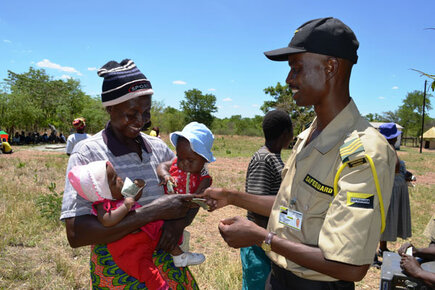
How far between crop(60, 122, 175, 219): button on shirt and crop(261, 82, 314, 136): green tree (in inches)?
1057

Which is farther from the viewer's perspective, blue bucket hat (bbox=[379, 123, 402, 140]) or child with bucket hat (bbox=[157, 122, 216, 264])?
blue bucket hat (bbox=[379, 123, 402, 140])

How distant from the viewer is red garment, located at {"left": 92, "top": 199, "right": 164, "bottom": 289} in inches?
75.4

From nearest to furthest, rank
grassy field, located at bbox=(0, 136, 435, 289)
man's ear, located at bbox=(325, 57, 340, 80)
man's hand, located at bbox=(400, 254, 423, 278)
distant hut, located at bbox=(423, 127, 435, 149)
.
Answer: man's ear, located at bbox=(325, 57, 340, 80) < man's hand, located at bbox=(400, 254, 423, 278) < grassy field, located at bbox=(0, 136, 435, 289) < distant hut, located at bbox=(423, 127, 435, 149)

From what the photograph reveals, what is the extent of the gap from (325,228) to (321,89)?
2.29 ft

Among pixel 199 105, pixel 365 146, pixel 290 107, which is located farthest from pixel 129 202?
pixel 199 105

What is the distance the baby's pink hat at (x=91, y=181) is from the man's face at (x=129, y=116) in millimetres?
347

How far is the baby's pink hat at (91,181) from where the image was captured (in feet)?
5.72

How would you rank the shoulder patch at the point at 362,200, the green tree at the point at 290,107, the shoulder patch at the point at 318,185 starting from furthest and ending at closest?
the green tree at the point at 290,107
the shoulder patch at the point at 318,185
the shoulder patch at the point at 362,200

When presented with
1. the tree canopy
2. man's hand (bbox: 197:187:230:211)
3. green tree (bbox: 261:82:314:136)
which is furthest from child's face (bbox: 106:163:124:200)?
the tree canopy

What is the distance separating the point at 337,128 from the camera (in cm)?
155

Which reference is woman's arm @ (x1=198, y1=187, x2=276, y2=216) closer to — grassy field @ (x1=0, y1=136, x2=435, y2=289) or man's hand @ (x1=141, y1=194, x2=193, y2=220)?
man's hand @ (x1=141, y1=194, x2=193, y2=220)

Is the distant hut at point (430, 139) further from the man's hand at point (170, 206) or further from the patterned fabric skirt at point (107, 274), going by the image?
the patterned fabric skirt at point (107, 274)

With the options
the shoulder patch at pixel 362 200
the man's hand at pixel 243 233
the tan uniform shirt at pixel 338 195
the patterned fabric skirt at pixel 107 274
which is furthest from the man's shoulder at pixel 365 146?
the patterned fabric skirt at pixel 107 274

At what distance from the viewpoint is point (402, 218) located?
4961 mm
